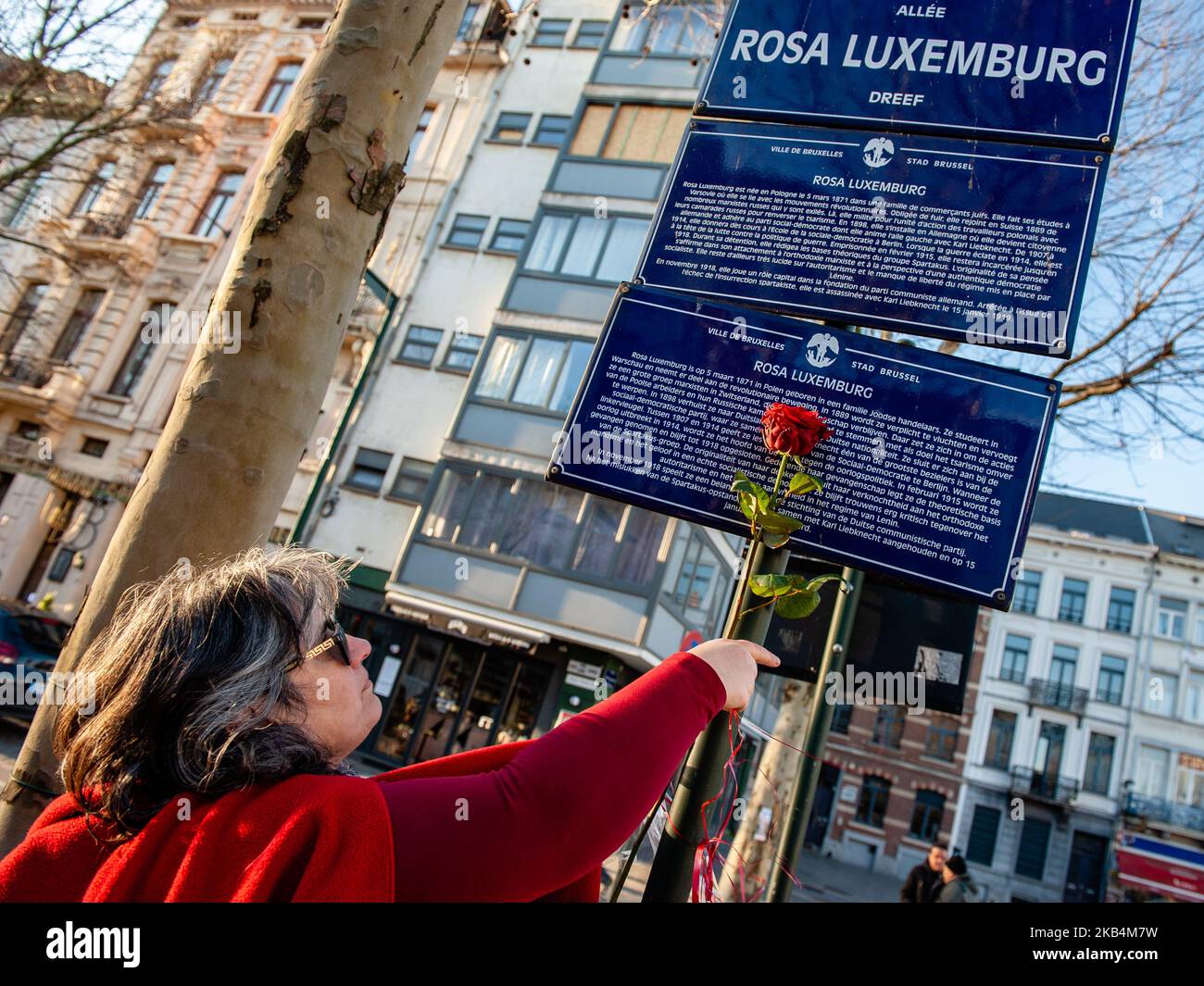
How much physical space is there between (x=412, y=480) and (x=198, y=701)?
58.9 ft

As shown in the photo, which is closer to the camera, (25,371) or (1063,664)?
(25,371)

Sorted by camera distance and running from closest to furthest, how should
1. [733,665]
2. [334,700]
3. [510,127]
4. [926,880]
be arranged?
1. [334,700]
2. [733,665]
3. [926,880]
4. [510,127]

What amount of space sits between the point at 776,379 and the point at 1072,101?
1523 millimetres

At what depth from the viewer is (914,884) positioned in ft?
31.7

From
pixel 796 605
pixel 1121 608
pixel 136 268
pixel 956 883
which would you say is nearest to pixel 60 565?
pixel 136 268

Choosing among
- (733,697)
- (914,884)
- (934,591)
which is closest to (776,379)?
(934,591)

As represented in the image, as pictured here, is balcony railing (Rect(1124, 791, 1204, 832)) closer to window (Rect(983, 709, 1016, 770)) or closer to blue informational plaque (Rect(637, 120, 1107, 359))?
window (Rect(983, 709, 1016, 770))

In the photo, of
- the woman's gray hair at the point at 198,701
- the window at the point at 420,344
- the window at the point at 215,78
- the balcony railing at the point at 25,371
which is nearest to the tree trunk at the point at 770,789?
the woman's gray hair at the point at 198,701

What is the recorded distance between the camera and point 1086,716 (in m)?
35.6

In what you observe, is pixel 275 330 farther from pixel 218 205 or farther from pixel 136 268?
pixel 218 205

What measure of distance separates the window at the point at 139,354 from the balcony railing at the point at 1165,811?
42.1 metres

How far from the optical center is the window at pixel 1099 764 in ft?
113

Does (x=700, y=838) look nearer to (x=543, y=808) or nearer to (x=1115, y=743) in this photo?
(x=543, y=808)

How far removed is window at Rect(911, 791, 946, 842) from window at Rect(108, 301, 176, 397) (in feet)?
117
